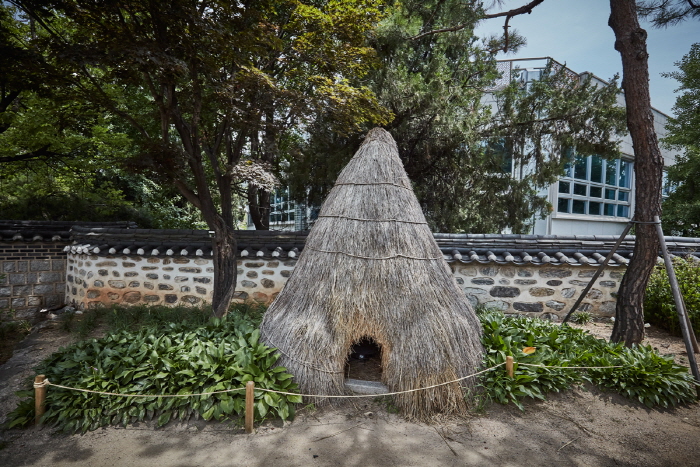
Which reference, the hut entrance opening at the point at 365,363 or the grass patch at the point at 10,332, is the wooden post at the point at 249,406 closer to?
the hut entrance opening at the point at 365,363

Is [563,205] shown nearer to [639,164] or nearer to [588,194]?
[588,194]

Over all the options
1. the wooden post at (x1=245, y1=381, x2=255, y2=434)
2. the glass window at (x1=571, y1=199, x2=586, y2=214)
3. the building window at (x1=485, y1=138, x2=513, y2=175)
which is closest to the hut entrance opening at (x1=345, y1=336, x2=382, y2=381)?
the wooden post at (x1=245, y1=381, x2=255, y2=434)

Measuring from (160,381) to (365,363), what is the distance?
226cm

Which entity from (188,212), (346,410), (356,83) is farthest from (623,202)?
(188,212)

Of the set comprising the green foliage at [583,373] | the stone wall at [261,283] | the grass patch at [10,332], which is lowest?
the grass patch at [10,332]

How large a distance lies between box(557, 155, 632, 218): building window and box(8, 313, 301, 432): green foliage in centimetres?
1149

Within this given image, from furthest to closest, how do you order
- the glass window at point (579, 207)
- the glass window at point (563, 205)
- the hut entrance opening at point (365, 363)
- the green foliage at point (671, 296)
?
the glass window at point (579, 207) < the glass window at point (563, 205) < the green foliage at point (671, 296) < the hut entrance opening at point (365, 363)

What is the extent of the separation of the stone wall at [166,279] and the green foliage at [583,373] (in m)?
3.98

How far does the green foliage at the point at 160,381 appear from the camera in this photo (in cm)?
347

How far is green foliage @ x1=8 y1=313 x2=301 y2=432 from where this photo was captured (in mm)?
3473

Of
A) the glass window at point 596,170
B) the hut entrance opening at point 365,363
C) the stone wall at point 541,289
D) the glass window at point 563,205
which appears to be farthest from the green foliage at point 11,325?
the glass window at point 596,170

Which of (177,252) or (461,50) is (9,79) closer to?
(177,252)

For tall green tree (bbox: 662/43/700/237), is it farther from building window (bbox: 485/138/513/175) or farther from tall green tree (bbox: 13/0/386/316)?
tall green tree (bbox: 13/0/386/316)

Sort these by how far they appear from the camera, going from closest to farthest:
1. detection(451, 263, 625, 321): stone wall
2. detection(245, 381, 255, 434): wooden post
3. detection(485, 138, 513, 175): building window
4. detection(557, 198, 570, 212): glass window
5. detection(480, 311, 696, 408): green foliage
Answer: detection(245, 381, 255, 434): wooden post
detection(480, 311, 696, 408): green foliage
detection(451, 263, 625, 321): stone wall
detection(485, 138, 513, 175): building window
detection(557, 198, 570, 212): glass window
